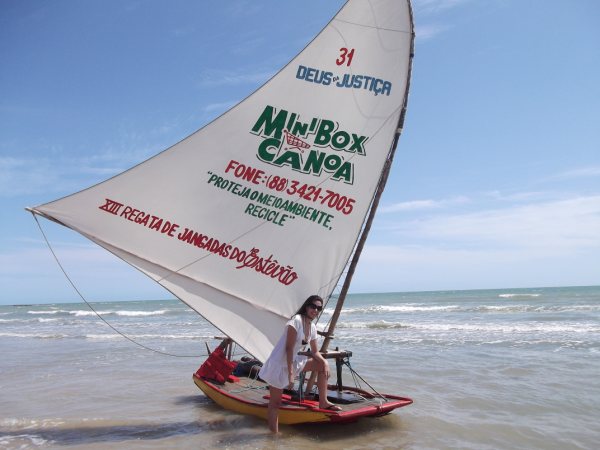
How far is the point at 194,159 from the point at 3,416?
4940 millimetres

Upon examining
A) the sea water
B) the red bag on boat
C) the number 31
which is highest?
the number 31

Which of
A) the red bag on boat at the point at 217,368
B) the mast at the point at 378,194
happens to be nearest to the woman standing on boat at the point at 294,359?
the mast at the point at 378,194

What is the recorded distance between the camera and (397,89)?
6051mm

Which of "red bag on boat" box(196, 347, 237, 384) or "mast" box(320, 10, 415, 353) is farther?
"red bag on boat" box(196, 347, 237, 384)

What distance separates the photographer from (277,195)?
602 cm

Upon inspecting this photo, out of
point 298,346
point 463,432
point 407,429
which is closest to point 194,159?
point 298,346

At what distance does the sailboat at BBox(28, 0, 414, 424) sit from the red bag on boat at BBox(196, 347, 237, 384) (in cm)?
135

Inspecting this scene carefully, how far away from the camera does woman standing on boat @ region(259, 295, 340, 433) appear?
5215 millimetres

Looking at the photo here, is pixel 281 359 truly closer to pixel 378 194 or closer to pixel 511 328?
pixel 378 194

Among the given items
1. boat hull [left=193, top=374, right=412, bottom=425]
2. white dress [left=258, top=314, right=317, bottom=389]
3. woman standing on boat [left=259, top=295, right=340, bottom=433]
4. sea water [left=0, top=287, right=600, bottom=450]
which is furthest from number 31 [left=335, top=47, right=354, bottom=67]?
sea water [left=0, top=287, right=600, bottom=450]

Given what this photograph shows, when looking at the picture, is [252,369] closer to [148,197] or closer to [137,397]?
[137,397]

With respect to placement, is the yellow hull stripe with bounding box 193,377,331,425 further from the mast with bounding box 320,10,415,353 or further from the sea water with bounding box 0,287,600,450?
the mast with bounding box 320,10,415,353

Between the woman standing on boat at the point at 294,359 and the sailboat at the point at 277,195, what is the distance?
1.02 ft

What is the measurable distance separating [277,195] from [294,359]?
2.03 meters
